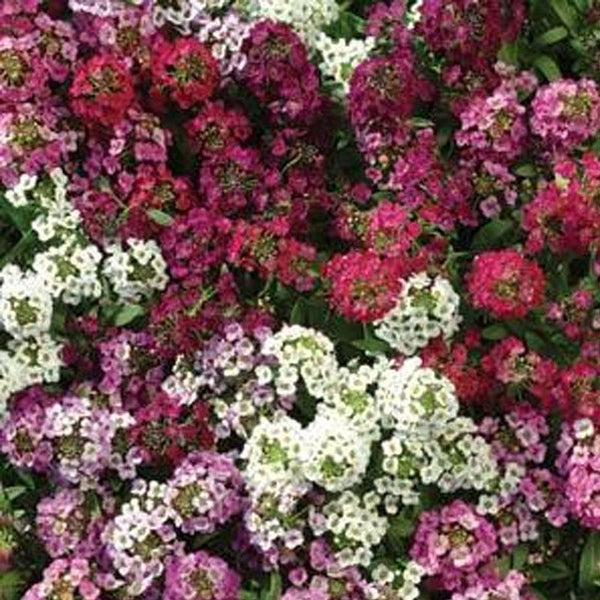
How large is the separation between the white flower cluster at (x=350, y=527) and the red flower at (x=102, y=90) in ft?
4.54

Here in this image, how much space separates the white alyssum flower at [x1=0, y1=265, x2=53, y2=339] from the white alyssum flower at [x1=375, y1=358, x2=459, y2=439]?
41.4 inches

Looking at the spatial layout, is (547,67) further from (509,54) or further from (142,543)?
(142,543)

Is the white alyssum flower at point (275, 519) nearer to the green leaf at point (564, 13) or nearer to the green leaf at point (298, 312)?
the green leaf at point (298, 312)

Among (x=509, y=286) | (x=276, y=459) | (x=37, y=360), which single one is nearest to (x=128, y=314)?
(x=37, y=360)

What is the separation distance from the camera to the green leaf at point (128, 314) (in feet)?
15.4

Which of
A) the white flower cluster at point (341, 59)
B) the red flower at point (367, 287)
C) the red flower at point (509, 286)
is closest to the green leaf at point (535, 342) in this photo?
the red flower at point (509, 286)

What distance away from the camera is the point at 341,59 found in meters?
5.03

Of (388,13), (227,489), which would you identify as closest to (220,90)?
(388,13)

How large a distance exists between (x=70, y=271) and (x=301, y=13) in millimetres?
1164

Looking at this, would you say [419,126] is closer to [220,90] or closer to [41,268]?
[220,90]

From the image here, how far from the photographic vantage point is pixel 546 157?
4.78 m

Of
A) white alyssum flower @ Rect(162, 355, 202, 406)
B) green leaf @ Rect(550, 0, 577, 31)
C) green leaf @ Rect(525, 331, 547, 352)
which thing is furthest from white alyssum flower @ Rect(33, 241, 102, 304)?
green leaf @ Rect(550, 0, 577, 31)

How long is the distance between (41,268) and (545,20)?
6.03 ft

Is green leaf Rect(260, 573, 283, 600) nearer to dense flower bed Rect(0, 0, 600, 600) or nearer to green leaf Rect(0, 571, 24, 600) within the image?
dense flower bed Rect(0, 0, 600, 600)
